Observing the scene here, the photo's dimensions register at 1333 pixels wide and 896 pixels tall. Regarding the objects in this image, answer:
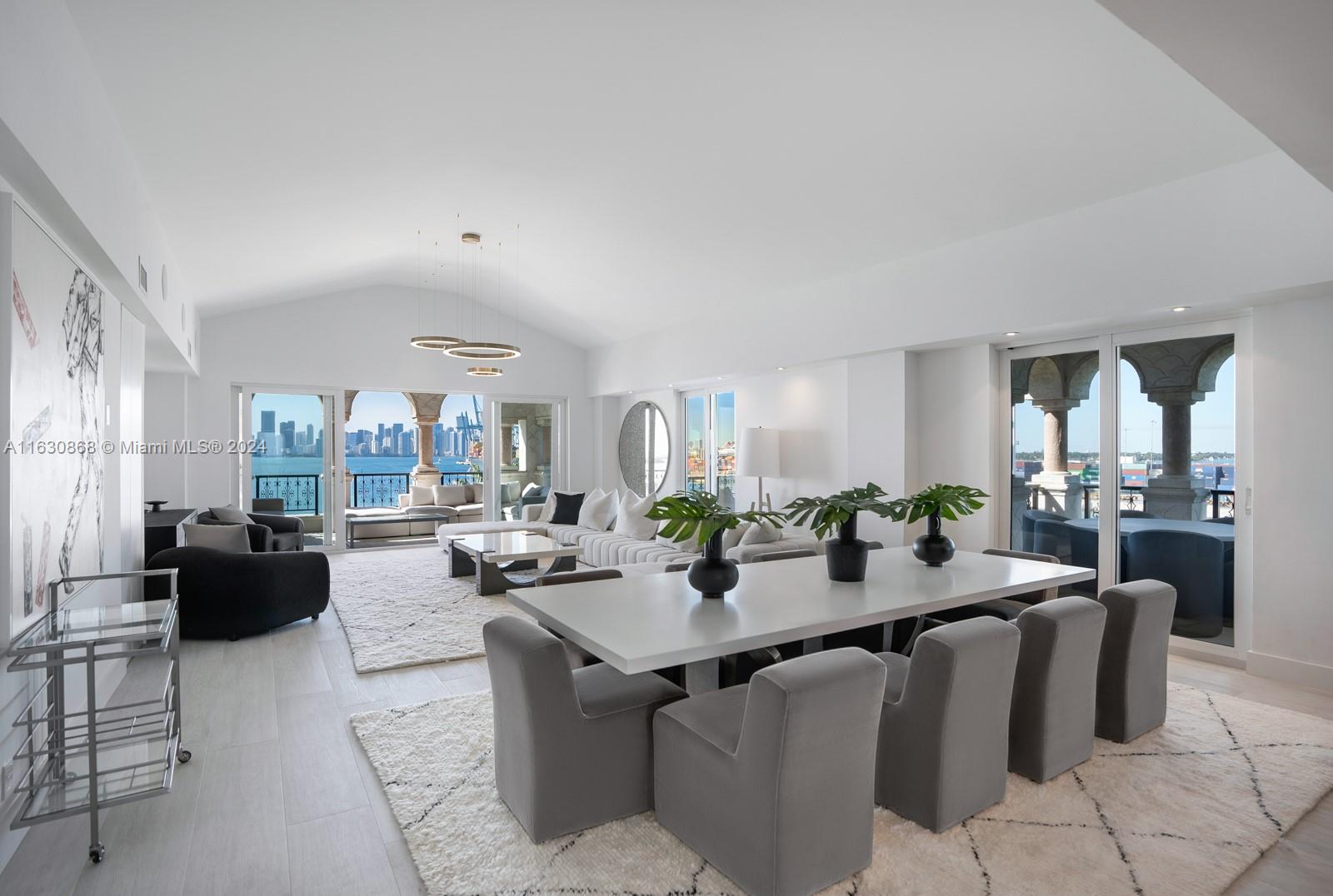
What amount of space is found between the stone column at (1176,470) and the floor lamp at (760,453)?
2.94 metres

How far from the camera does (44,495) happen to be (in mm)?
2527

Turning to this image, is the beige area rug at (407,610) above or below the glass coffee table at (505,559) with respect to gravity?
below

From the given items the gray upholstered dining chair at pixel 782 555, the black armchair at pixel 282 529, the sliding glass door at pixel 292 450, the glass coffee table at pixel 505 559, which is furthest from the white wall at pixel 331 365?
the gray upholstered dining chair at pixel 782 555

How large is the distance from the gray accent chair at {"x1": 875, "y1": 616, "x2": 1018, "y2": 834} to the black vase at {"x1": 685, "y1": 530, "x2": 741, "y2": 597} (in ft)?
2.23

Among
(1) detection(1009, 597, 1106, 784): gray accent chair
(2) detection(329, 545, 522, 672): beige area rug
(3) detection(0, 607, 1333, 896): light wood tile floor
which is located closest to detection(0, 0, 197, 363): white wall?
(3) detection(0, 607, 1333, 896): light wood tile floor

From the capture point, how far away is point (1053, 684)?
2.55 metres

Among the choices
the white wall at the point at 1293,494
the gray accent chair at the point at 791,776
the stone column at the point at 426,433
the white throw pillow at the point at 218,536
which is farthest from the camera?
the stone column at the point at 426,433

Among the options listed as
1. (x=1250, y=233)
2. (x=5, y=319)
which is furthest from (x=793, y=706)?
(x=1250, y=233)

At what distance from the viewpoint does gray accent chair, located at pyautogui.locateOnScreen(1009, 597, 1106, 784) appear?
2.54m

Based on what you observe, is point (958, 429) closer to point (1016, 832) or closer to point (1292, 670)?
point (1292, 670)

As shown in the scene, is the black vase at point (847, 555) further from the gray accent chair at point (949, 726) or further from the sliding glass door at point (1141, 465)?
the sliding glass door at point (1141, 465)

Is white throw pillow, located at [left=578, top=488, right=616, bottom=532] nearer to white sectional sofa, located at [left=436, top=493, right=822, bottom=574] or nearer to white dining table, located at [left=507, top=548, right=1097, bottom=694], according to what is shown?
white sectional sofa, located at [left=436, top=493, right=822, bottom=574]

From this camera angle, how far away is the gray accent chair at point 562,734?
7.04 ft

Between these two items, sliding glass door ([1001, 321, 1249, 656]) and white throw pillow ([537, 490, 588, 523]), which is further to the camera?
white throw pillow ([537, 490, 588, 523])
